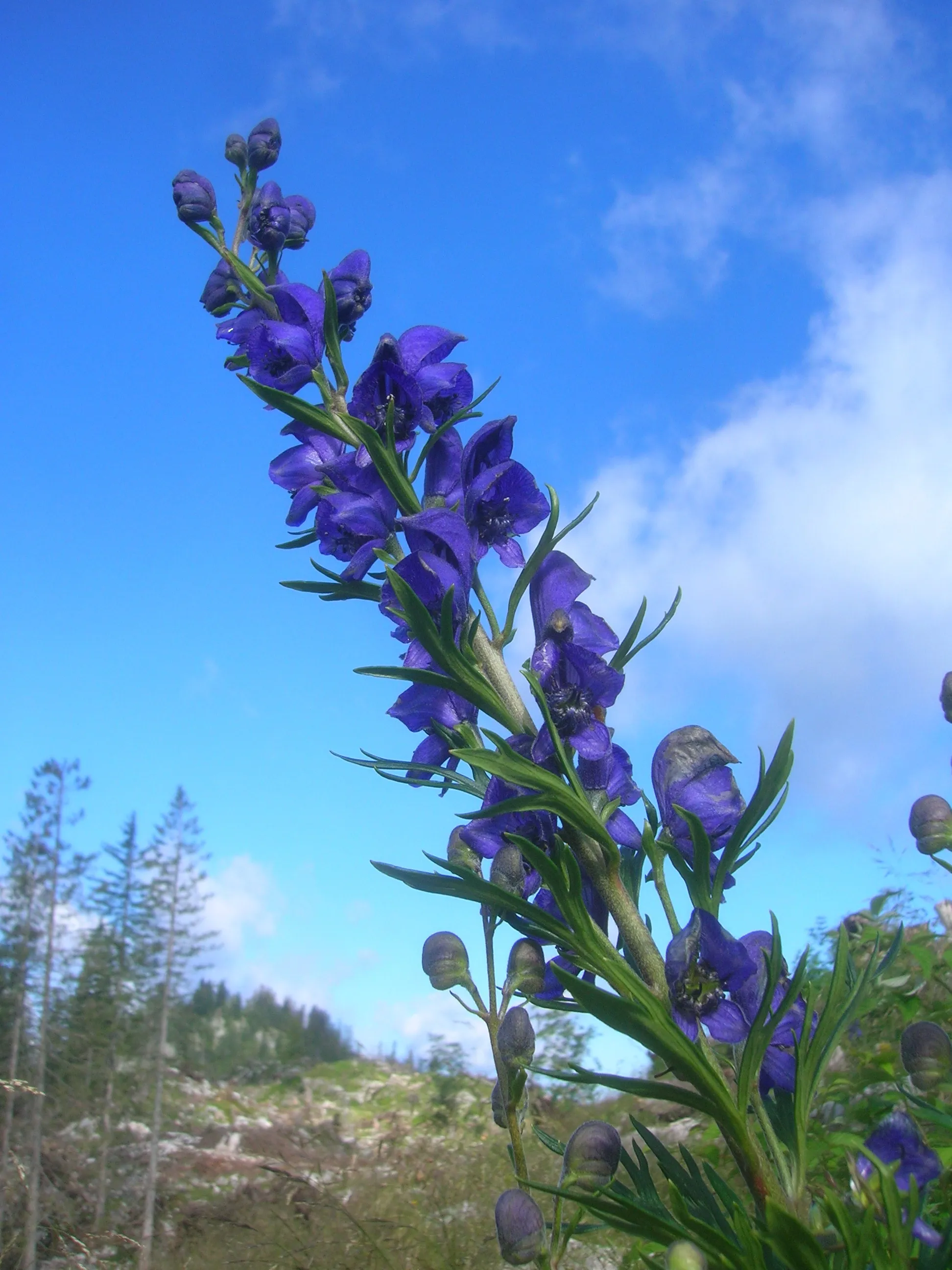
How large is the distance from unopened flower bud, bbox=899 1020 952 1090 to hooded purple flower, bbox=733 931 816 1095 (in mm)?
391

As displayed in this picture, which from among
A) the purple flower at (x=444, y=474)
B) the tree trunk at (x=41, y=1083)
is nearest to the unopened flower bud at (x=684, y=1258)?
the purple flower at (x=444, y=474)

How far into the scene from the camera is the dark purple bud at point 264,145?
270 centimetres

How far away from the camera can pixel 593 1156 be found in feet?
5.73

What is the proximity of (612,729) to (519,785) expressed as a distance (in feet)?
0.79

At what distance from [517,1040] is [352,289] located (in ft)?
5.85

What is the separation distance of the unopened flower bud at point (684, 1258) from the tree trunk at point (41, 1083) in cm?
944

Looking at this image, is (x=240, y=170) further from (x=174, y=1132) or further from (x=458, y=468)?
(x=174, y=1132)

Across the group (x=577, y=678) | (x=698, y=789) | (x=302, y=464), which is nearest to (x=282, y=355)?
(x=302, y=464)

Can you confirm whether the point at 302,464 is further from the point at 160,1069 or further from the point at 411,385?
the point at 160,1069

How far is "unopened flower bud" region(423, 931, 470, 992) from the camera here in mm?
2150

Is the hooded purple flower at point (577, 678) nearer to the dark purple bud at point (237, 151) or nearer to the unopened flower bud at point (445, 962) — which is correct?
the unopened flower bud at point (445, 962)

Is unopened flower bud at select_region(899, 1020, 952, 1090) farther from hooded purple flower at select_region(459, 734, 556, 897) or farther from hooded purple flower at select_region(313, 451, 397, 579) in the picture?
hooded purple flower at select_region(313, 451, 397, 579)

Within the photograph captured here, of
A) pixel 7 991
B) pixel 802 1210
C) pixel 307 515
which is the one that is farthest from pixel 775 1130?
pixel 7 991

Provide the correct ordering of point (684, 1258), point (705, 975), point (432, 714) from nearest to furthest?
point (684, 1258) → point (705, 975) → point (432, 714)
